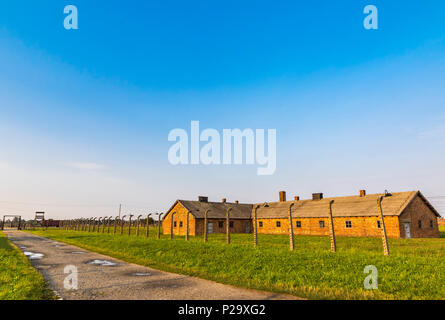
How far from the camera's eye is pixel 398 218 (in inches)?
1193

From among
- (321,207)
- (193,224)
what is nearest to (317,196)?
(321,207)

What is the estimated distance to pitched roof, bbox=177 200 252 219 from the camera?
4178 cm

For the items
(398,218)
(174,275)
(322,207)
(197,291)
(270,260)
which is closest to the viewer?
(197,291)

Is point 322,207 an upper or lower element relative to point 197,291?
upper

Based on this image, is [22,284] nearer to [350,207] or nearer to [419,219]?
[350,207]

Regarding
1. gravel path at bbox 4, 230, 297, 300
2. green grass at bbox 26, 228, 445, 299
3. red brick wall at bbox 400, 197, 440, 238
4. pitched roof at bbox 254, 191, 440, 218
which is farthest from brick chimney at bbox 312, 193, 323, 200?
gravel path at bbox 4, 230, 297, 300

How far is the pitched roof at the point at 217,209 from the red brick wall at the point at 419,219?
80.1ft

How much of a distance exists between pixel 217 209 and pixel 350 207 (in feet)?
68.2

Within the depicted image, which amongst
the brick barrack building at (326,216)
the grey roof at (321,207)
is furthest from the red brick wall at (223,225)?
the grey roof at (321,207)

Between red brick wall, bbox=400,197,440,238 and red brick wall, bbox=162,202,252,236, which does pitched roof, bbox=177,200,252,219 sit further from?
red brick wall, bbox=400,197,440,238

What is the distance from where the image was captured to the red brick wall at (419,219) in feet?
102
